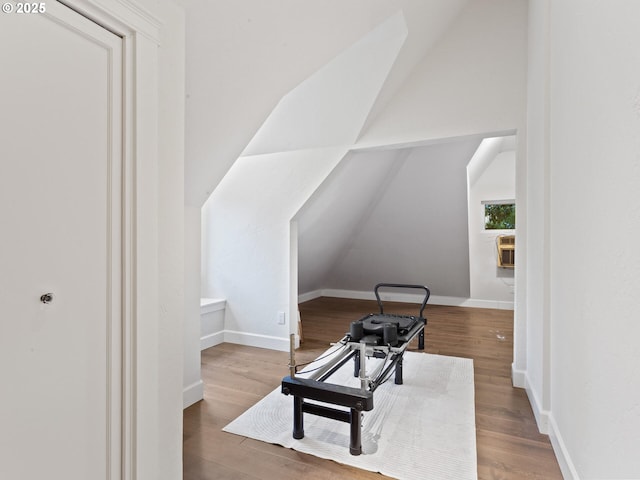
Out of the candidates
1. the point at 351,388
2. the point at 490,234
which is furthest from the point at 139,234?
the point at 490,234

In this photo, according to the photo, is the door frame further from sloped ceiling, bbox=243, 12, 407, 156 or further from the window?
the window

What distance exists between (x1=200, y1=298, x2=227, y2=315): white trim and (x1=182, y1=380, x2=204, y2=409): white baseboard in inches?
42.8

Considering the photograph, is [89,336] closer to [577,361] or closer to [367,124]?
[577,361]

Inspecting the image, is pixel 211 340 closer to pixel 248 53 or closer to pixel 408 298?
pixel 248 53

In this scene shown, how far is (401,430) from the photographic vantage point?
203 cm

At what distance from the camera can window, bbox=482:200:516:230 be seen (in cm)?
567

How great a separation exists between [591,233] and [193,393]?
243 cm

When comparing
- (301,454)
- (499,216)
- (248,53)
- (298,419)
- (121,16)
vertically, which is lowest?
(301,454)

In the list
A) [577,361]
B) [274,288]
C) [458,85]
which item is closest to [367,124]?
[458,85]

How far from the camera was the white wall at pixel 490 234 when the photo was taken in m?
5.59

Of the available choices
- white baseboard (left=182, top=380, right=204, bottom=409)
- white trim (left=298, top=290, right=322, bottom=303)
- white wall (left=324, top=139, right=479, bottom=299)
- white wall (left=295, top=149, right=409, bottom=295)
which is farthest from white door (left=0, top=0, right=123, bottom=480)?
white trim (left=298, top=290, right=322, bottom=303)

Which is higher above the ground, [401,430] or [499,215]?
[499,215]

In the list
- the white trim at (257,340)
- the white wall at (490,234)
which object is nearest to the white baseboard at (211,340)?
the white trim at (257,340)

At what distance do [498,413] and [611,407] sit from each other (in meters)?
1.29
